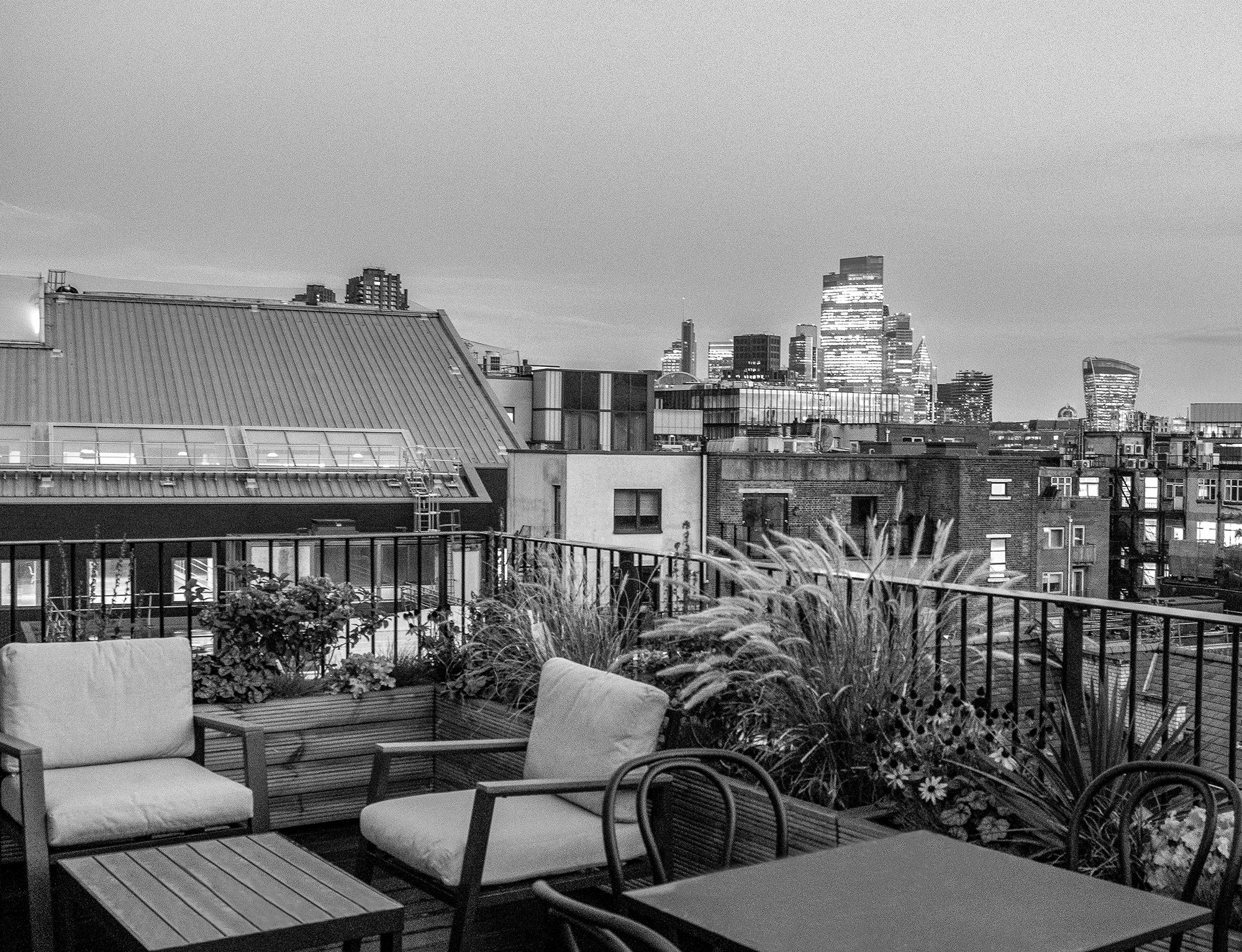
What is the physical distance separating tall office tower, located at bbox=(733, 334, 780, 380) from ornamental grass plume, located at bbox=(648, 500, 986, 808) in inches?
2440

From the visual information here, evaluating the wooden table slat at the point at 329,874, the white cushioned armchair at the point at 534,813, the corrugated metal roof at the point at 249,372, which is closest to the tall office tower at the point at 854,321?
the corrugated metal roof at the point at 249,372

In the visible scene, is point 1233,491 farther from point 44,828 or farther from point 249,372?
point 44,828

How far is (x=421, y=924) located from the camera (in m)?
4.25

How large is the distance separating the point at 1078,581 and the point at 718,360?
26015mm

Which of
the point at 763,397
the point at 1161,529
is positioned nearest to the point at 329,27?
the point at 1161,529

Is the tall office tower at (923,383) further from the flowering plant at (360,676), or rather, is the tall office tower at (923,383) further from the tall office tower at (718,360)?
the flowering plant at (360,676)

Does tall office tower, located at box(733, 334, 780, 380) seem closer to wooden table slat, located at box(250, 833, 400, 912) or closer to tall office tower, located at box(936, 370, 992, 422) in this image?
tall office tower, located at box(936, 370, 992, 422)

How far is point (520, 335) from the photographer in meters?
40.1

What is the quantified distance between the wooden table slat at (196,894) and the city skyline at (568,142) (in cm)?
1179

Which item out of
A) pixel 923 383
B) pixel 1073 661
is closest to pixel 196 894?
pixel 1073 661

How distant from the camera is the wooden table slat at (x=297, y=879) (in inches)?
119

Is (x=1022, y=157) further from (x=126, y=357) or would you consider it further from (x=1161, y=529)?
(x=126, y=357)

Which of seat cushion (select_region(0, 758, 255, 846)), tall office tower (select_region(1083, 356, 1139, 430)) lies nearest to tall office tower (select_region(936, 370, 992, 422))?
tall office tower (select_region(1083, 356, 1139, 430))

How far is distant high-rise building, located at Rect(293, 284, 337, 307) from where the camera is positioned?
3231 cm
